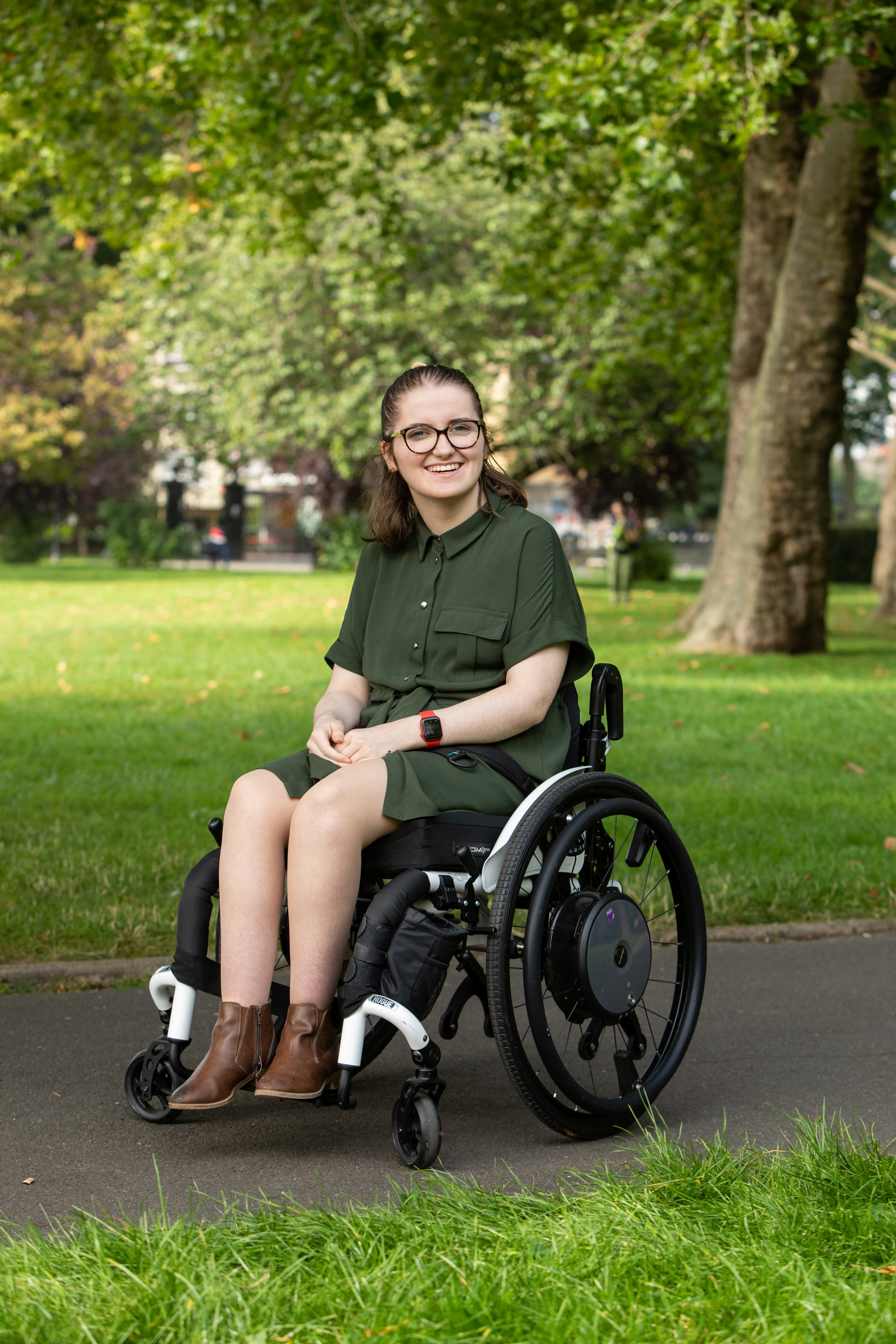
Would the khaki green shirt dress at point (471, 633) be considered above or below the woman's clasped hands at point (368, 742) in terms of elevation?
above

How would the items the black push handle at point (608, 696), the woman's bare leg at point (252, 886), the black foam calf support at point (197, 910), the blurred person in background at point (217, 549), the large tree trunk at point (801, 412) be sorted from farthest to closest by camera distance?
the blurred person in background at point (217, 549) → the large tree trunk at point (801, 412) → the black push handle at point (608, 696) → the black foam calf support at point (197, 910) → the woman's bare leg at point (252, 886)

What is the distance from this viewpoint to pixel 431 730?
125 inches

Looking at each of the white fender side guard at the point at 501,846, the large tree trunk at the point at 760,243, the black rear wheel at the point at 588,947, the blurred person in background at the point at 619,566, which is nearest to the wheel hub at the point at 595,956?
the black rear wheel at the point at 588,947

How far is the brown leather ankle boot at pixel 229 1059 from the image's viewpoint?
9.48 feet

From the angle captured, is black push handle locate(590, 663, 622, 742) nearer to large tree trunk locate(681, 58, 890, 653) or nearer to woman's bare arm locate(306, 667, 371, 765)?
woman's bare arm locate(306, 667, 371, 765)

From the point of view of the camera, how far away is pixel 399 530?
3.48 m

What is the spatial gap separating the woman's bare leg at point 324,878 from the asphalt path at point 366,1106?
0.38 metres

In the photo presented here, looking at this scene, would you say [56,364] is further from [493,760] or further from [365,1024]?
[365,1024]

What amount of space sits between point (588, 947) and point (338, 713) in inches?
33.9

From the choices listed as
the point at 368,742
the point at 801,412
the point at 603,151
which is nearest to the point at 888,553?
the point at 603,151

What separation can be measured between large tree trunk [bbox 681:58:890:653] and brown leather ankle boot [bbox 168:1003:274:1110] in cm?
1078

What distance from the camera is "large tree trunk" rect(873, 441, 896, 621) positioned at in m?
20.0

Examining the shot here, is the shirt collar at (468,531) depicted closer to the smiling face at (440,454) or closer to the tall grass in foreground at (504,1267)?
the smiling face at (440,454)

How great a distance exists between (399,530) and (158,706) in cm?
688
